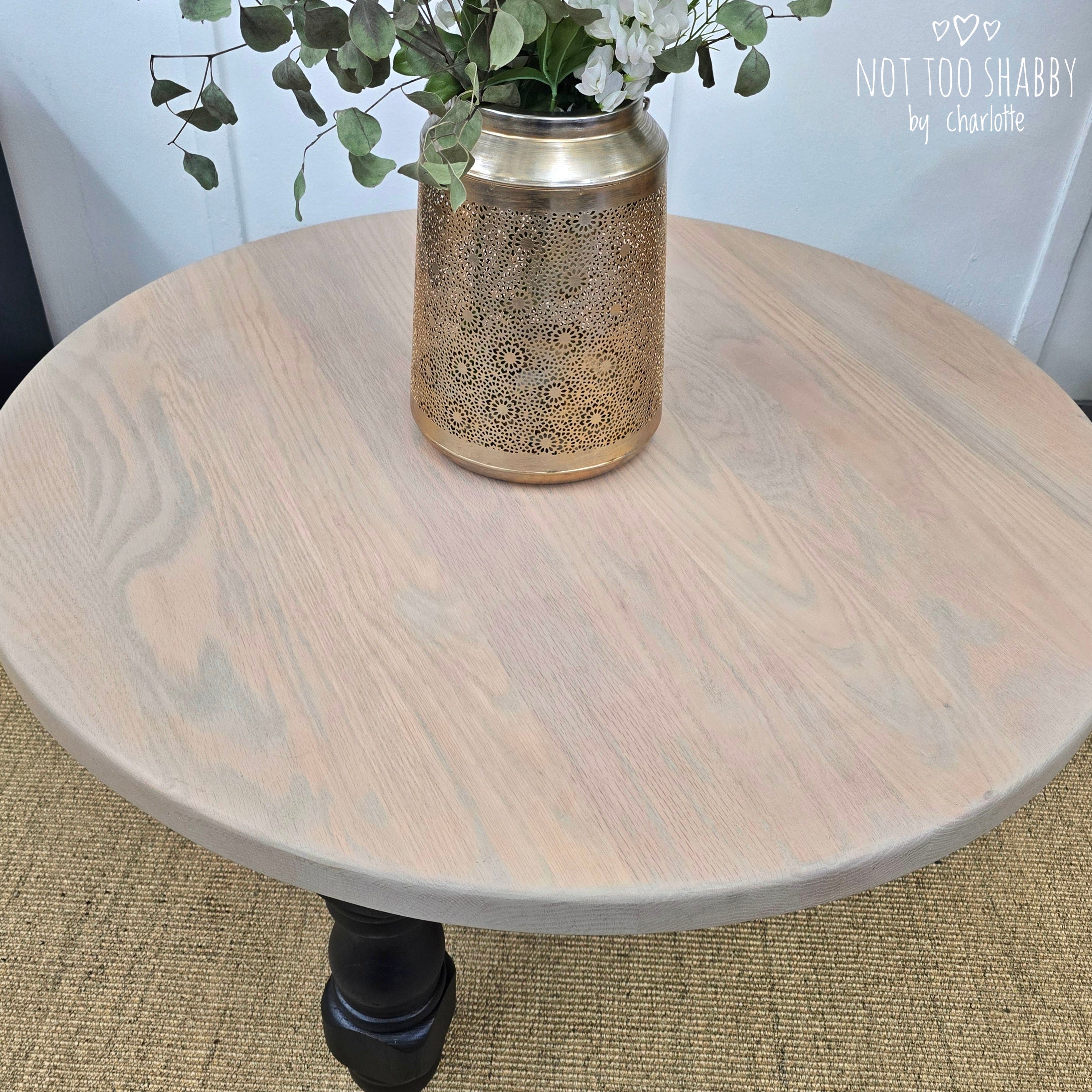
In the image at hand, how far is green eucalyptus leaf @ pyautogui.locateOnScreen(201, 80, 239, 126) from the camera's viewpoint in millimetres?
562

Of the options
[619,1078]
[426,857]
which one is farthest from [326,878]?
[619,1078]

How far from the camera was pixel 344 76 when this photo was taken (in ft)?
1.64

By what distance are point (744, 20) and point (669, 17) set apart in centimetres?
4

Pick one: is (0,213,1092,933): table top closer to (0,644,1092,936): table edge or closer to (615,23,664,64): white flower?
(0,644,1092,936): table edge

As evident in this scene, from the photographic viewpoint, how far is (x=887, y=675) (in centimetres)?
56

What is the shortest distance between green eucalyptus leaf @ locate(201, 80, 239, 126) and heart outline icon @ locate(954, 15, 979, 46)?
3.00 feet

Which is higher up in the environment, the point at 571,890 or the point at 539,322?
the point at 539,322

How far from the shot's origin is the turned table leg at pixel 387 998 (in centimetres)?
65

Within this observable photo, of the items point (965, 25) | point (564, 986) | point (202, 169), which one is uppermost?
point (202, 169)

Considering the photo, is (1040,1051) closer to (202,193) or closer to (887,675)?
(887,675)

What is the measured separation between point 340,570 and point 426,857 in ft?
0.67

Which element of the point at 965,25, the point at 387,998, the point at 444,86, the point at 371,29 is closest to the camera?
the point at 371,29

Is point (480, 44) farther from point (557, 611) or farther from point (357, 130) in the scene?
point (557, 611)

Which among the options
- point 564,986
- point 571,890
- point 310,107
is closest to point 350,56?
point 310,107
